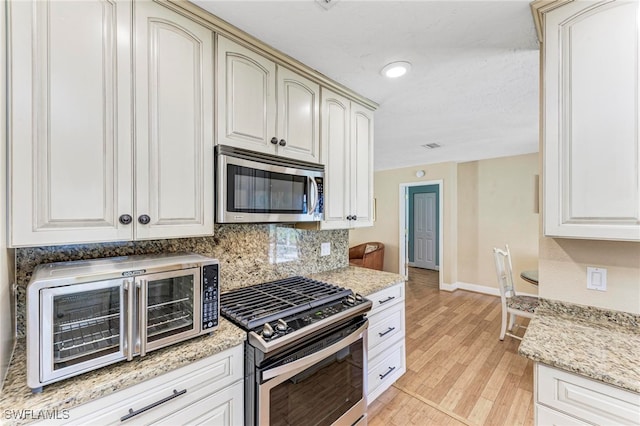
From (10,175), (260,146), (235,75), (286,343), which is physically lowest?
(286,343)

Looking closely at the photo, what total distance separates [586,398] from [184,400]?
1.55 m

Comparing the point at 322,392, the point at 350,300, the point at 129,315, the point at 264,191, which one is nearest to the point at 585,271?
the point at 350,300

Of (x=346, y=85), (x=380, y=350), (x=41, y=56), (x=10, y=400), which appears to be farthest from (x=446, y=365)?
(x=41, y=56)

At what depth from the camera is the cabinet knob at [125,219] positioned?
1.12 metres

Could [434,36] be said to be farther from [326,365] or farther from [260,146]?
[326,365]

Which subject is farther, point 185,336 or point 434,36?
point 434,36

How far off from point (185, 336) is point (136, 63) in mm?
1199

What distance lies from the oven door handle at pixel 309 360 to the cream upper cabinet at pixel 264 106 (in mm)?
1158

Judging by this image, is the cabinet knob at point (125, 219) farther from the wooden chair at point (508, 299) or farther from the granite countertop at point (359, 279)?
the wooden chair at point (508, 299)

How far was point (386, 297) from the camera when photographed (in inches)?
81.2

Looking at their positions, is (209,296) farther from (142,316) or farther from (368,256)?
(368,256)

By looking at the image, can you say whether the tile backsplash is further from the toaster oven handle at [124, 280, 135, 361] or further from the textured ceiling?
the textured ceiling

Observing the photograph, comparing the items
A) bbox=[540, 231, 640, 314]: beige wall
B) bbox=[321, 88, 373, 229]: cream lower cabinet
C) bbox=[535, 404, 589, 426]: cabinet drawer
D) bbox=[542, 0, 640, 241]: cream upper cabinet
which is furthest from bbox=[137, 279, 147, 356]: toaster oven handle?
bbox=[540, 231, 640, 314]: beige wall

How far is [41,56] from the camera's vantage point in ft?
3.16
